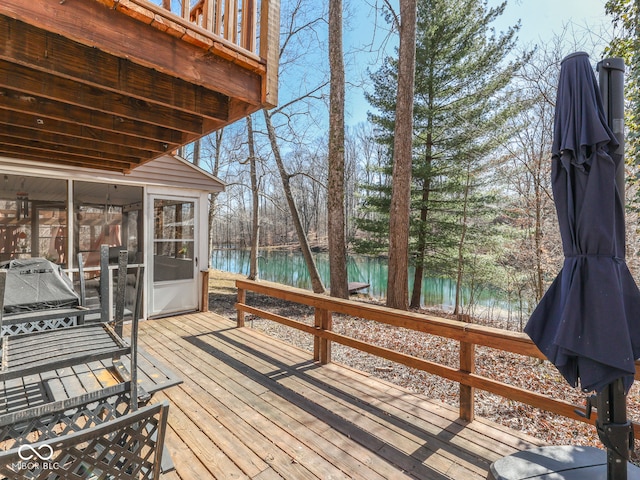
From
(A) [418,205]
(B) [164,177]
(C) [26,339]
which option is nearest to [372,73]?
(A) [418,205]

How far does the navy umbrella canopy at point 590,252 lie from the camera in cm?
122

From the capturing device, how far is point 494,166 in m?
8.31

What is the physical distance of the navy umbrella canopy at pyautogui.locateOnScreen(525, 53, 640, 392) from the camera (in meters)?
1.22

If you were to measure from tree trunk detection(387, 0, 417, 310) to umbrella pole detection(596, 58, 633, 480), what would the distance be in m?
4.88

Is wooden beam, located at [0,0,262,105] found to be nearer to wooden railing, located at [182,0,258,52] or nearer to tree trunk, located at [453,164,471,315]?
wooden railing, located at [182,0,258,52]

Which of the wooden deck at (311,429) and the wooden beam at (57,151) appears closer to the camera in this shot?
the wooden deck at (311,429)

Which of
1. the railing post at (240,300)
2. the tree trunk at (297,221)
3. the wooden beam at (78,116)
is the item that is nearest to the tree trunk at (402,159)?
the tree trunk at (297,221)

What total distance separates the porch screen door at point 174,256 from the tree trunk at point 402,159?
3.73m

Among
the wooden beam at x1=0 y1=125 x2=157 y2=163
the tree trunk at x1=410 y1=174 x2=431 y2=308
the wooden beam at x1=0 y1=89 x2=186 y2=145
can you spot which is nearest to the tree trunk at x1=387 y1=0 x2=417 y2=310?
the tree trunk at x1=410 y1=174 x2=431 y2=308

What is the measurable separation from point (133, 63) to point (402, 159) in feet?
16.2

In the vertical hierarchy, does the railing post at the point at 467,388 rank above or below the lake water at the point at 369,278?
above

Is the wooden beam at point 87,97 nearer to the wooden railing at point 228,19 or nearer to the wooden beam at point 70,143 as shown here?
the wooden railing at point 228,19

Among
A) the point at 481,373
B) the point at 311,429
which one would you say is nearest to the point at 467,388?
the point at 311,429

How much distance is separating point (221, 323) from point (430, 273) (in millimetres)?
6139
